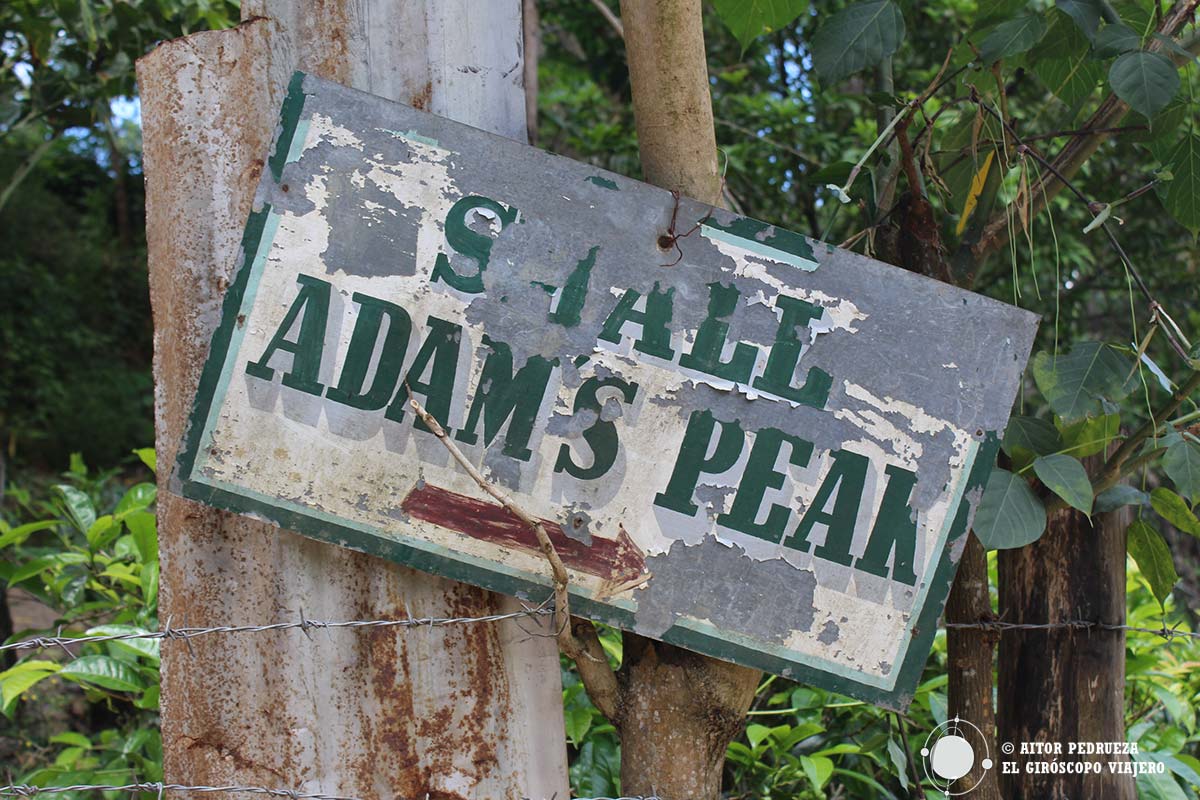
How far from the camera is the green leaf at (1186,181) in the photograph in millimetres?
1362

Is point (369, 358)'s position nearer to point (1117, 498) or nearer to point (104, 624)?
point (1117, 498)

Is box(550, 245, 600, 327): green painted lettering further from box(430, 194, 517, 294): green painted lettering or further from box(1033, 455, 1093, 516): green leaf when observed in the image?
box(1033, 455, 1093, 516): green leaf

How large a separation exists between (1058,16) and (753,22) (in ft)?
1.37

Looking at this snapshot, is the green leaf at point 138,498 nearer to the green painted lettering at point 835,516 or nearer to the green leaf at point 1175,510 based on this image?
the green painted lettering at point 835,516

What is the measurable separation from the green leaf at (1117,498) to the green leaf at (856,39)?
69cm

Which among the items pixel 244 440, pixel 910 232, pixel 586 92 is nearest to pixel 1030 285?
pixel 586 92

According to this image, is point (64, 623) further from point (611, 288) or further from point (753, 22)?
point (753, 22)

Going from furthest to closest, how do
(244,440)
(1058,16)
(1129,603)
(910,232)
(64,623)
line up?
1. (1129,603)
2. (64,623)
3. (910,232)
4. (1058,16)
5. (244,440)

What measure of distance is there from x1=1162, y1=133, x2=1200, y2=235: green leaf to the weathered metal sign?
14.1 inches

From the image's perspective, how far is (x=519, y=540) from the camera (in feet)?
3.83

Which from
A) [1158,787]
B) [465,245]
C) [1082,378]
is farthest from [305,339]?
[1158,787]

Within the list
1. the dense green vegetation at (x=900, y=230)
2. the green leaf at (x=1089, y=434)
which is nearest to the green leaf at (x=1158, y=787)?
the dense green vegetation at (x=900, y=230)

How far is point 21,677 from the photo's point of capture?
1.71 m

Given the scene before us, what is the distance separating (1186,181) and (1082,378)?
0.33 meters
